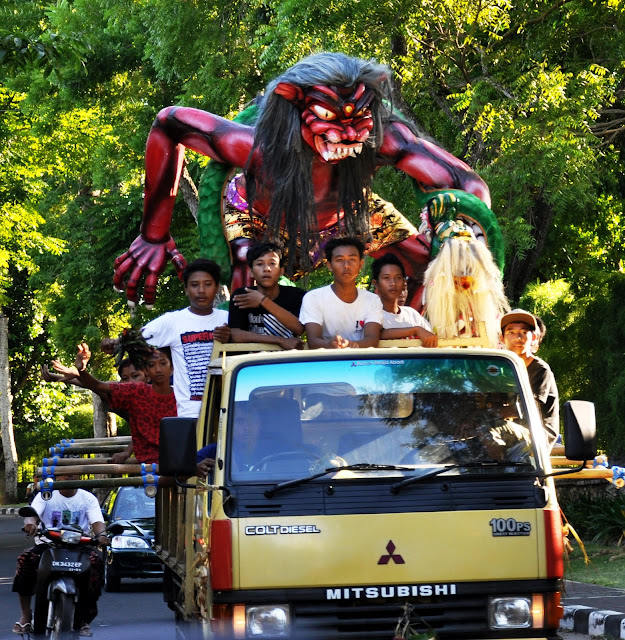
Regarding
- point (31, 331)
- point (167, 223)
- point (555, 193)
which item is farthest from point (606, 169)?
point (31, 331)

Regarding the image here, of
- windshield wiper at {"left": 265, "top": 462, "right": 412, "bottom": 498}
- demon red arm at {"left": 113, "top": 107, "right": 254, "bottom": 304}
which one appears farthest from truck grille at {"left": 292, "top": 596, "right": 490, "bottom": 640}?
demon red arm at {"left": 113, "top": 107, "right": 254, "bottom": 304}

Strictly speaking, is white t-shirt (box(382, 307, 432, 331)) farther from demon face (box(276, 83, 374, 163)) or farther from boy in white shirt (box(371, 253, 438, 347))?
demon face (box(276, 83, 374, 163))

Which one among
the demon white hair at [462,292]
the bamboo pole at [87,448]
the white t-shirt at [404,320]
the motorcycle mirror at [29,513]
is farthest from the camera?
the motorcycle mirror at [29,513]

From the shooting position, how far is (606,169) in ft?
57.0

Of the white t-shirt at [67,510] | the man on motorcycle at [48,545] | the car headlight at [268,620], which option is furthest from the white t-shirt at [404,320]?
the white t-shirt at [67,510]

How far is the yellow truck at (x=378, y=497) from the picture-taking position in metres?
5.72

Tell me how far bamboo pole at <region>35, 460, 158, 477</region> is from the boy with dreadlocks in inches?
16.0

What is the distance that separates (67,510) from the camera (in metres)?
10.3

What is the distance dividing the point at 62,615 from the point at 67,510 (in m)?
1.11

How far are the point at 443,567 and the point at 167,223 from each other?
3.82 metres

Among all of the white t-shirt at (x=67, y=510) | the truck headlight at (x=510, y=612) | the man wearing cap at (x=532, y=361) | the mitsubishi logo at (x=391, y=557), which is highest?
the man wearing cap at (x=532, y=361)

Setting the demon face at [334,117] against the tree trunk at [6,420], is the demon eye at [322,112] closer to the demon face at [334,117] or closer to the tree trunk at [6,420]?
the demon face at [334,117]

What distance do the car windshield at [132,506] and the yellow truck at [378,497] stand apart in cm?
1058

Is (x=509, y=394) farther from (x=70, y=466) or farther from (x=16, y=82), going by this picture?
(x=16, y=82)
